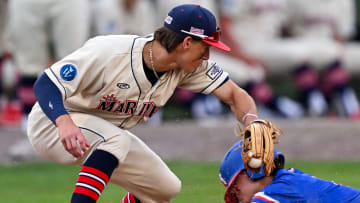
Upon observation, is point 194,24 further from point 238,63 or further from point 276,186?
point 238,63

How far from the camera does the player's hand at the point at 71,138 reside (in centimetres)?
492

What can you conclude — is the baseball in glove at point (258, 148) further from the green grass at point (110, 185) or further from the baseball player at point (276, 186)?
the green grass at point (110, 185)

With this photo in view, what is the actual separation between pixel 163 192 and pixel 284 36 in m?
8.23

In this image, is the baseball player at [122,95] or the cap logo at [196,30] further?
the cap logo at [196,30]

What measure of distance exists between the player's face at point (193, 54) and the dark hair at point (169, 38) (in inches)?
2.6

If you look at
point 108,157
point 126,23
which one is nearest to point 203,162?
Result: point 126,23

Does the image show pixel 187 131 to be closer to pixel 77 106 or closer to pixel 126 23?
pixel 126 23

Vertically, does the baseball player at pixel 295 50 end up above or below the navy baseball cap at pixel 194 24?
below

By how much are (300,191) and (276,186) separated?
14 cm

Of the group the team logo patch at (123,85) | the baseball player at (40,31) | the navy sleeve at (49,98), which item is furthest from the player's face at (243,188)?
the baseball player at (40,31)

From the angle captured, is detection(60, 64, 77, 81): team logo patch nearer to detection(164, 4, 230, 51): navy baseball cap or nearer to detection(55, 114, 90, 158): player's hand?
detection(55, 114, 90, 158): player's hand

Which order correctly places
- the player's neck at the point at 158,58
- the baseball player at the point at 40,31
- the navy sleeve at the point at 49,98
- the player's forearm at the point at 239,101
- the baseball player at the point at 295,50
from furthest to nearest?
the baseball player at the point at 295,50 < the baseball player at the point at 40,31 < the player's forearm at the point at 239,101 < the player's neck at the point at 158,58 < the navy sleeve at the point at 49,98

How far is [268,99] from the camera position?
39.1 ft

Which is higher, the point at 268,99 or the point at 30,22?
the point at 30,22
